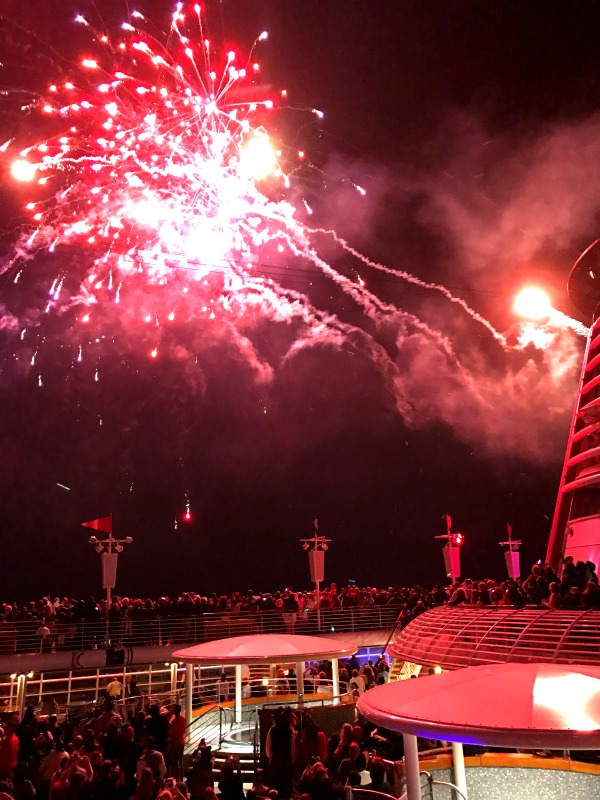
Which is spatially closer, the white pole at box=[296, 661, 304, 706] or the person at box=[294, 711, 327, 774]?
the person at box=[294, 711, 327, 774]

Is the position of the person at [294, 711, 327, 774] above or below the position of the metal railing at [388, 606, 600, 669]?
below

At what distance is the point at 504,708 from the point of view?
632cm

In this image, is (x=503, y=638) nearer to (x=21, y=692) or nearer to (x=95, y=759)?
(x=95, y=759)

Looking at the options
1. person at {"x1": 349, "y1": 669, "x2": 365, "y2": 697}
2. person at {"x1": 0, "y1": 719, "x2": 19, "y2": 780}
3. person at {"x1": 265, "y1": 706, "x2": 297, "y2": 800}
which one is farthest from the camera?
person at {"x1": 349, "y1": 669, "x2": 365, "y2": 697}

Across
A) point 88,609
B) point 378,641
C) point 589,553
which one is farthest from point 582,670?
point 378,641

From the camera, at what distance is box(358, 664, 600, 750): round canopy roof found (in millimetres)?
5844

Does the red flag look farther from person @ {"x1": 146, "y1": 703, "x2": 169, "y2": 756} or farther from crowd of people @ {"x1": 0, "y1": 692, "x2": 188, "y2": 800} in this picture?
person @ {"x1": 146, "y1": 703, "x2": 169, "y2": 756}

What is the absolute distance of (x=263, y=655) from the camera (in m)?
14.2

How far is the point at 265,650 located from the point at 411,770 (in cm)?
803

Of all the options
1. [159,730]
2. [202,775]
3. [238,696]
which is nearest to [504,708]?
[202,775]

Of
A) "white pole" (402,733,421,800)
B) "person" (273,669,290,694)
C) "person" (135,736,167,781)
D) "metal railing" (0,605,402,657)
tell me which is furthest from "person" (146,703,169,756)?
"metal railing" (0,605,402,657)

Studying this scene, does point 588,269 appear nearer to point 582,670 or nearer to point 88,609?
point 582,670

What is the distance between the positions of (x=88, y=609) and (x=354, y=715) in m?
11.1

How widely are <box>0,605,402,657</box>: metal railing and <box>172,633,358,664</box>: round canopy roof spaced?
6.81m
